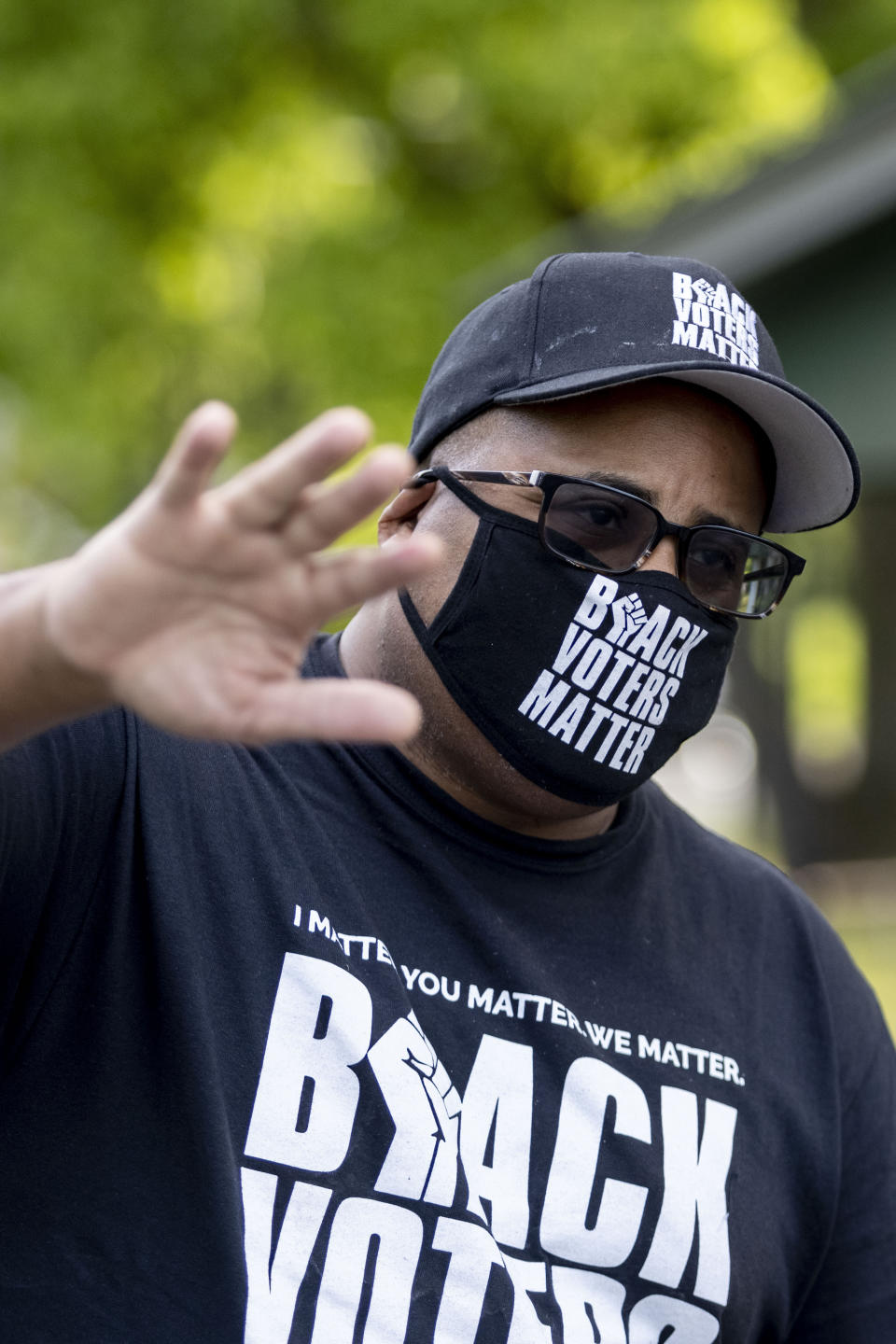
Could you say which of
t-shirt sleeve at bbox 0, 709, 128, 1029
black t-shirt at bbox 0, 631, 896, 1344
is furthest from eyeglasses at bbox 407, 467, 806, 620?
t-shirt sleeve at bbox 0, 709, 128, 1029

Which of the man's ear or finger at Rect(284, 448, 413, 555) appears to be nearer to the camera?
finger at Rect(284, 448, 413, 555)

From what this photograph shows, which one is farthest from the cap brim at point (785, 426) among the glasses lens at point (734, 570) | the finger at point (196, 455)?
the finger at point (196, 455)

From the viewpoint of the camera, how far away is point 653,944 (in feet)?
6.82

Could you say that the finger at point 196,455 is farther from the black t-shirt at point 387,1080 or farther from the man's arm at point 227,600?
the black t-shirt at point 387,1080

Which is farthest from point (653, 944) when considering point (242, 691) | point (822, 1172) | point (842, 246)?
point (842, 246)

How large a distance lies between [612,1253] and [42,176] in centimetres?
819

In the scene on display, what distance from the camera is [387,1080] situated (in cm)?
176

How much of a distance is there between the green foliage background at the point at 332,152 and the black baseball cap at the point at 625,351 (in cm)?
603

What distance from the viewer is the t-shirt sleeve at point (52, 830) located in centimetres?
151

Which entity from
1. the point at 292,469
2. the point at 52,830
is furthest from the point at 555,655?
the point at 292,469

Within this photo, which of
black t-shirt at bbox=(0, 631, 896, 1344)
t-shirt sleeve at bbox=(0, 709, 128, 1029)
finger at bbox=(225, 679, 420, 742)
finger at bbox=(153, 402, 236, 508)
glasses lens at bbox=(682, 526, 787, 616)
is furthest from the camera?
glasses lens at bbox=(682, 526, 787, 616)

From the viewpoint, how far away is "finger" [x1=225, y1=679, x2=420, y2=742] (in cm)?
123

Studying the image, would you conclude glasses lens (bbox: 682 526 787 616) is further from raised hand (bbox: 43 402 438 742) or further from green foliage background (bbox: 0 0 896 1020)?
green foliage background (bbox: 0 0 896 1020)

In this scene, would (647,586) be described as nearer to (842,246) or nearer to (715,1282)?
(715,1282)
